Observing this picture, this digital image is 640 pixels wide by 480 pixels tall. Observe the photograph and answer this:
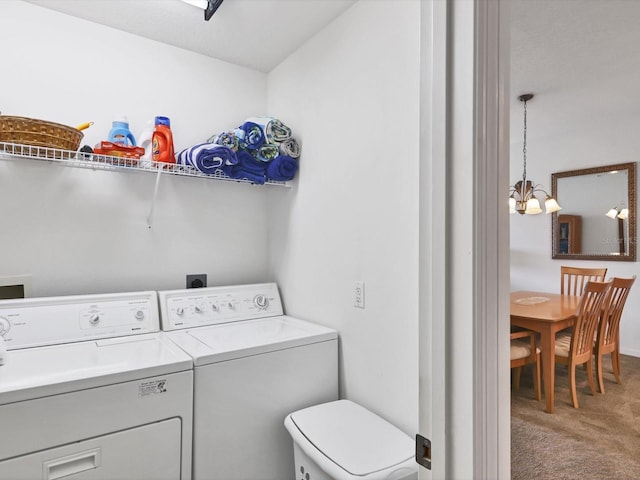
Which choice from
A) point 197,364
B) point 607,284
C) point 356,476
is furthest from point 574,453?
point 197,364

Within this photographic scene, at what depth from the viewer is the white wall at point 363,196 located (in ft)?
4.67

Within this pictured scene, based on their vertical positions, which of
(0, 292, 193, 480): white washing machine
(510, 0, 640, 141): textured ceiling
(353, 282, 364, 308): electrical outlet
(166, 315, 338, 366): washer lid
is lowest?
(0, 292, 193, 480): white washing machine

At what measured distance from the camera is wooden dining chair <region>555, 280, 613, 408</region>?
2654 millimetres

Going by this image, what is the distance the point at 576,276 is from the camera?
373 cm

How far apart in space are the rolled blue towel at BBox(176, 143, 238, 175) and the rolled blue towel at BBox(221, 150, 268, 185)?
42 millimetres

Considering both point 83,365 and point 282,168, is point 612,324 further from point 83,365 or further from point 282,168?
point 83,365

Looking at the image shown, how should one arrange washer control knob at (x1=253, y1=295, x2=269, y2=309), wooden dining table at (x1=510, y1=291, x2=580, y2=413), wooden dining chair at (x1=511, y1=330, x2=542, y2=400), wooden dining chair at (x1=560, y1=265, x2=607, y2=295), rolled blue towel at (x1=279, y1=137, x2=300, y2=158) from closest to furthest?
rolled blue towel at (x1=279, y1=137, x2=300, y2=158)
washer control knob at (x1=253, y1=295, x2=269, y2=309)
wooden dining table at (x1=510, y1=291, x2=580, y2=413)
wooden dining chair at (x1=511, y1=330, x2=542, y2=400)
wooden dining chair at (x1=560, y1=265, x2=607, y2=295)

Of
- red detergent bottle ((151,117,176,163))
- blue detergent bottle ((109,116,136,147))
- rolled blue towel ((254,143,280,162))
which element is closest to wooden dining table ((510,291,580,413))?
rolled blue towel ((254,143,280,162))

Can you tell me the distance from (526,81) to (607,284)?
162 centimetres

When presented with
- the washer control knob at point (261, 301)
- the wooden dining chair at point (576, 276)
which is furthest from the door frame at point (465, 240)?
the wooden dining chair at point (576, 276)

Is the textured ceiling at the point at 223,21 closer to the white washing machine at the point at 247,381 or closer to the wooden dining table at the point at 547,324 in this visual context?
the white washing machine at the point at 247,381

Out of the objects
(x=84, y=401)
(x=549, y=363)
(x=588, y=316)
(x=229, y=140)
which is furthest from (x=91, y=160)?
(x=588, y=316)

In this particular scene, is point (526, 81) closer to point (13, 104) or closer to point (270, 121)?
point (270, 121)

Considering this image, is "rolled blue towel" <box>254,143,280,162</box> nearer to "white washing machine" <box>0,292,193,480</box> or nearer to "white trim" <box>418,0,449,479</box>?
"white washing machine" <box>0,292,193,480</box>
